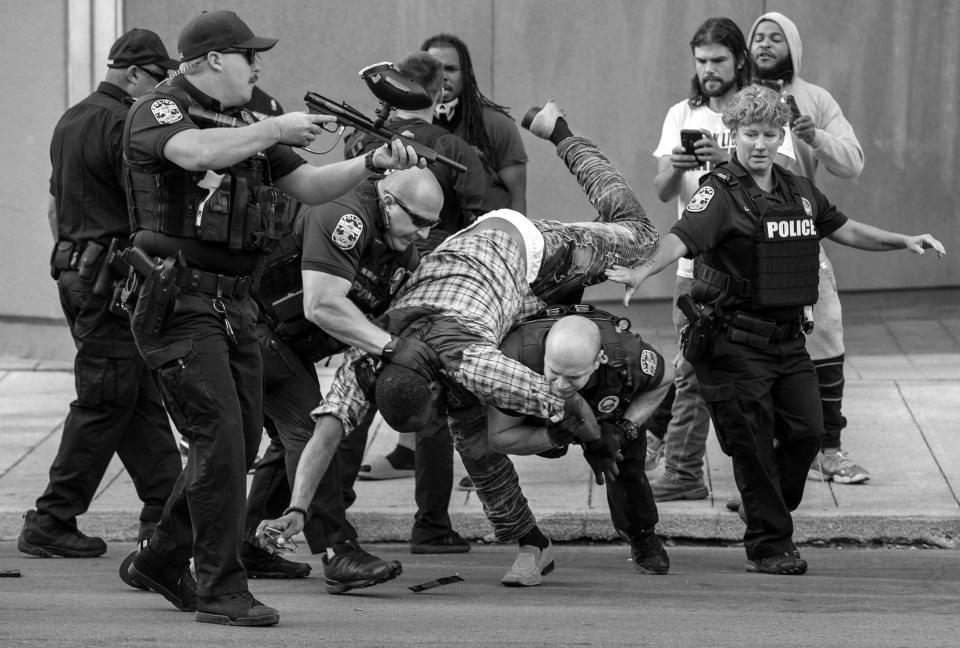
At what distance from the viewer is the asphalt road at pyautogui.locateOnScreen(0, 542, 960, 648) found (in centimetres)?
474

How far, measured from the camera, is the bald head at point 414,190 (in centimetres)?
549

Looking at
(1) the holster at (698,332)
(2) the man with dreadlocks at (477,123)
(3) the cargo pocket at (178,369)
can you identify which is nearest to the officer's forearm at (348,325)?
(3) the cargo pocket at (178,369)

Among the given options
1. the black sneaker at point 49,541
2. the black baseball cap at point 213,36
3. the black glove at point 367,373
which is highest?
the black baseball cap at point 213,36

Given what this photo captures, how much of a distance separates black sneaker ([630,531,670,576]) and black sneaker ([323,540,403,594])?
97 cm

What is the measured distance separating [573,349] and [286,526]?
114 cm

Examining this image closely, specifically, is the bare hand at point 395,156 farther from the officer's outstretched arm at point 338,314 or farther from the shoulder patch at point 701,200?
the shoulder patch at point 701,200

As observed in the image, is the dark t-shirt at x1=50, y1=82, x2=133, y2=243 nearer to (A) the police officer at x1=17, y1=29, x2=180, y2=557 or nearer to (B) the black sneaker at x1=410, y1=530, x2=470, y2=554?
(A) the police officer at x1=17, y1=29, x2=180, y2=557

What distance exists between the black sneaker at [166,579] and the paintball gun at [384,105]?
1580 mm

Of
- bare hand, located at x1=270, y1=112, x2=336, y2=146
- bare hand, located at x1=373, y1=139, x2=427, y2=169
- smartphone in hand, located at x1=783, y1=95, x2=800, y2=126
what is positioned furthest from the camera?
smartphone in hand, located at x1=783, y1=95, x2=800, y2=126

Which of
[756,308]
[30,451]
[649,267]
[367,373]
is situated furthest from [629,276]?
[30,451]

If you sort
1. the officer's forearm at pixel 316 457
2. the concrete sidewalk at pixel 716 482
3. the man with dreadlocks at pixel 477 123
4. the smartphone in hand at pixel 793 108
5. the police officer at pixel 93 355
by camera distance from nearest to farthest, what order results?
the officer's forearm at pixel 316 457, the police officer at pixel 93 355, the concrete sidewalk at pixel 716 482, the smartphone in hand at pixel 793 108, the man with dreadlocks at pixel 477 123

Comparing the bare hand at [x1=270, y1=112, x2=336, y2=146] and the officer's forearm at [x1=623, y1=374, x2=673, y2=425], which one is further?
the officer's forearm at [x1=623, y1=374, x2=673, y2=425]

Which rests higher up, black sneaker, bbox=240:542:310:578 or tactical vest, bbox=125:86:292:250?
tactical vest, bbox=125:86:292:250

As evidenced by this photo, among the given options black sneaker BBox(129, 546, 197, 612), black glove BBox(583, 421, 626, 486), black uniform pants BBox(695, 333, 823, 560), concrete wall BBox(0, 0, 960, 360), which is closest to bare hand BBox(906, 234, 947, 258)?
black uniform pants BBox(695, 333, 823, 560)
